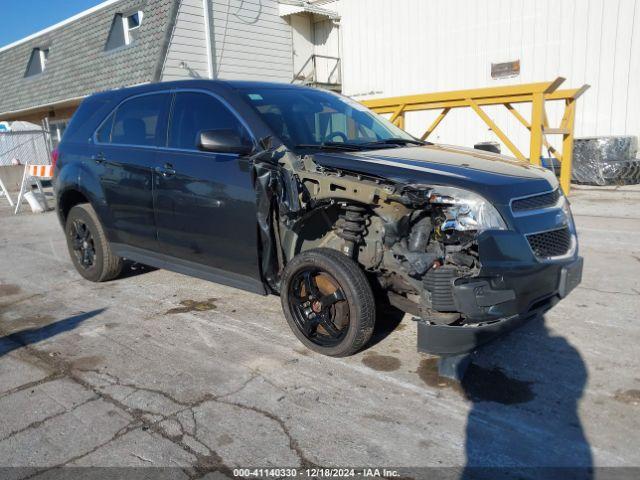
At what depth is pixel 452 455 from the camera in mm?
2553

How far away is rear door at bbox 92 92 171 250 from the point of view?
4.57m

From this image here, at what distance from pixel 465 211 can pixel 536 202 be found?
57 cm

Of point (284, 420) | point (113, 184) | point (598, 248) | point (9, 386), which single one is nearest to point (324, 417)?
point (284, 420)

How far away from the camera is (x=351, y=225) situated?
344 centimetres

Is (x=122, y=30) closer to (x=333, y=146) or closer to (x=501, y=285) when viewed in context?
(x=333, y=146)

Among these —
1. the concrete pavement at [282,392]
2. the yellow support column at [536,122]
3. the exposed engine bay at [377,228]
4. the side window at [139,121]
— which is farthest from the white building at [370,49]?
the exposed engine bay at [377,228]

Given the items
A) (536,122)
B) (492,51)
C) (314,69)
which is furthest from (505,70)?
(314,69)

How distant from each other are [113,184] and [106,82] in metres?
12.3

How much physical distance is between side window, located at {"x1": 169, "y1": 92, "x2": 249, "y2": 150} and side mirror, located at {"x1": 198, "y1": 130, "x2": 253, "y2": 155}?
0.28 metres

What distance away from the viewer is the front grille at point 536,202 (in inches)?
121

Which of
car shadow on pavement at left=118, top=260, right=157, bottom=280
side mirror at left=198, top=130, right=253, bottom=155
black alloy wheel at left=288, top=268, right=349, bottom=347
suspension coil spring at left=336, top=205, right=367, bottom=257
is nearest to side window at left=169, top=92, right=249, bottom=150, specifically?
side mirror at left=198, top=130, right=253, bottom=155

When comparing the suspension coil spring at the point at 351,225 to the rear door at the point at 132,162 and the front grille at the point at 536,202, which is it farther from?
the rear door at the point at 132,162

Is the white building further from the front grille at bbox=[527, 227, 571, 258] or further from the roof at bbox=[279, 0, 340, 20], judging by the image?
the front grille at bbox=[527, 227, 571, 258]

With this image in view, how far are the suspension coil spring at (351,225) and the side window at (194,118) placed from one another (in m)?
1.16
